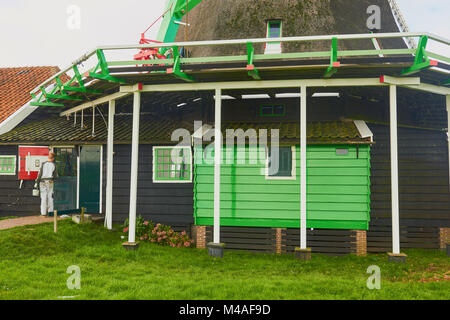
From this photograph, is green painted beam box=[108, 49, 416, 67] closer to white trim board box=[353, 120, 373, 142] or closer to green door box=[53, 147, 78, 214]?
white trim board box=[353, 120, 373, 142]

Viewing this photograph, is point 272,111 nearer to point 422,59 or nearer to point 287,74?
point 287,74

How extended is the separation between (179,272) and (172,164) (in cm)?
499

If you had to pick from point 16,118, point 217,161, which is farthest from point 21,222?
point 217,161

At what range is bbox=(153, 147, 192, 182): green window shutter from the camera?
12992 millimetres

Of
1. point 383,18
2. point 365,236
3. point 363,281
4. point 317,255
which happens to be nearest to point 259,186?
point 317,255

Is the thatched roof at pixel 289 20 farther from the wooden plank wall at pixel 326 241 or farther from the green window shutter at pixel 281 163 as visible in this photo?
the wooden plank wall at pixel 326 241

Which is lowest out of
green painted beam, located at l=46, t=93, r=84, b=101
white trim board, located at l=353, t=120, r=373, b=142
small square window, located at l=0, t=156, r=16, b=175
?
small square window, located at l=0, t=156, r=16, b=175

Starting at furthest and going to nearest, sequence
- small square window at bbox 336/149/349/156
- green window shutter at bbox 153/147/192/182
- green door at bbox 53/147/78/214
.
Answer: green door at bbox 53/147/78/214, green window shutter at bbox 153/147/192/182, small square window at bbox 336/149/349/156

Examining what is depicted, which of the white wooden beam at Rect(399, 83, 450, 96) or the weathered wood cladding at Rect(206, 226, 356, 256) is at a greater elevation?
the white wooden beam at Rect(399, 83, 450, 96)

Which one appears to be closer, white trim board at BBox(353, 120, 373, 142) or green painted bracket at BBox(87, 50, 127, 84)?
green painted bracket at BBox(87, 50, 127, 84)

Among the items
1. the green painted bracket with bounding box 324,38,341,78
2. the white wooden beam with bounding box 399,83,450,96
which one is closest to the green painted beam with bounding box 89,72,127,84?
the green painted bracket with bounding box 324,38,341,78

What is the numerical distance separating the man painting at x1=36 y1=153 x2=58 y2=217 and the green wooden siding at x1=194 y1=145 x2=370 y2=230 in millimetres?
4764

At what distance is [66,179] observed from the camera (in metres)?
14.8

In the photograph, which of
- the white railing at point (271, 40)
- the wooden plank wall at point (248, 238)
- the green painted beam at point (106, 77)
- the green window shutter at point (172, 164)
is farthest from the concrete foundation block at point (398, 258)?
the green painted beam at point (106, 77)
